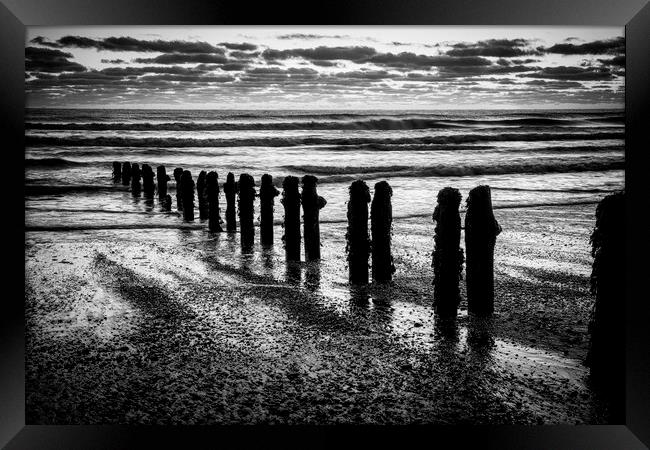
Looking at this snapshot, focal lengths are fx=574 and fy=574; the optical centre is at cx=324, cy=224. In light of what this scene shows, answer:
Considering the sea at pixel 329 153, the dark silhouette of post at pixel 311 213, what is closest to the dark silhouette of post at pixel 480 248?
the sea at pixel 329 153

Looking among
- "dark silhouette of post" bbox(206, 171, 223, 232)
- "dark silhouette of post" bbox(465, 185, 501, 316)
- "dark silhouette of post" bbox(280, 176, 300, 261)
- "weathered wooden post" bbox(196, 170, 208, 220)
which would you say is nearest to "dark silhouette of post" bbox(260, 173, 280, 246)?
"dark silhouette of post" bbox(280, 176, 300, 261)

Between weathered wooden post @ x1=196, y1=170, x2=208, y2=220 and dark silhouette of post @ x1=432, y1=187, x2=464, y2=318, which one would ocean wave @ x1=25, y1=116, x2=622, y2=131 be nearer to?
weathered wooden post @ x1=196, y1=170, x2=208, y2=220

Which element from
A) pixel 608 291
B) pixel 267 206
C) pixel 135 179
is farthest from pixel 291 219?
pixel 608 291

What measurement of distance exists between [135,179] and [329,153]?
1660 millimetres

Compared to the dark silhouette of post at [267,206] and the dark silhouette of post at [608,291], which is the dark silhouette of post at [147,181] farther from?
the dark silhouette of post at [608,291]

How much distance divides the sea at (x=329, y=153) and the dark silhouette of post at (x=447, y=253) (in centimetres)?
108

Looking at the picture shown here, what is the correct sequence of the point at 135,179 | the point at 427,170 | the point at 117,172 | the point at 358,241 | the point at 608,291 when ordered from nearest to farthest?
the point at 608,291 < the point at 358,241 < the point at 117,172 < the point at 135,179 < the point at 427,170

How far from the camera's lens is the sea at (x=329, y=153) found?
3.88 m

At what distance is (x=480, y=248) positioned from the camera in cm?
333

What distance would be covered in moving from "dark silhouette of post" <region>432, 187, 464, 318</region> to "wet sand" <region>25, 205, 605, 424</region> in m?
Result: 0.13

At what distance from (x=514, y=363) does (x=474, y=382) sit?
280mm

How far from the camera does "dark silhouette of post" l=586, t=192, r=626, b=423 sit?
273 centimetres

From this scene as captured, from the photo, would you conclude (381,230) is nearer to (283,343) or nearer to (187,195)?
(283,343)
